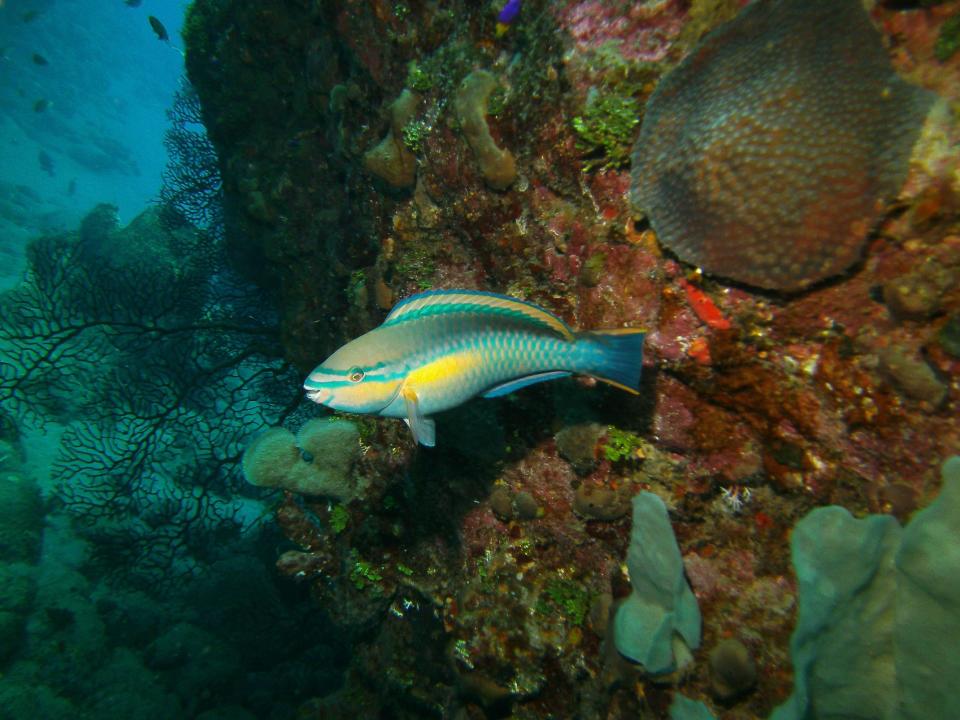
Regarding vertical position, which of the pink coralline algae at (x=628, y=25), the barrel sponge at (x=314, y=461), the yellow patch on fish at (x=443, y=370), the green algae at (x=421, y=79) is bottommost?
the barrel sponge at (x=314, y=461)

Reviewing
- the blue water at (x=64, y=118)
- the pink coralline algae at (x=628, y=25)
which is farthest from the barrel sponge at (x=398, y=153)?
the blue water at (x=64, y=118)

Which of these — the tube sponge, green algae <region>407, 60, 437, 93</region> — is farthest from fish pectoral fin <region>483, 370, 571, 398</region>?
green algae <region>407, 60, 437, 93</region>

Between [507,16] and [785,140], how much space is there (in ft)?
7.60

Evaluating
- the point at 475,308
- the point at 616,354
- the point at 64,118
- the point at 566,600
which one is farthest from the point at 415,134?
the point at 64,118

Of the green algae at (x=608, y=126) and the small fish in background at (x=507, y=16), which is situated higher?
the small fish in background at (x=507, y=16)

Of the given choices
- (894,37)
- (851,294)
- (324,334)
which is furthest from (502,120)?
(324,334)

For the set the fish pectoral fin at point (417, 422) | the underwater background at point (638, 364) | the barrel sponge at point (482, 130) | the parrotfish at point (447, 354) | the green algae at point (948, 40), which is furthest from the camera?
the barrel sponge at point (482, 130)

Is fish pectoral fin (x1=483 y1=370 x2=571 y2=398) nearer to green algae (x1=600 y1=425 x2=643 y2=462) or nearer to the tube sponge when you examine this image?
green algae (x1=600 y1=425 x2=643 y2=462)

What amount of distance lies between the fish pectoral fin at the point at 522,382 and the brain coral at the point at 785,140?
0.85 metres

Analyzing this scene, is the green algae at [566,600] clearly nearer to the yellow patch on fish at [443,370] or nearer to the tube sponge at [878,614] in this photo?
the tube sponge at [878,614]

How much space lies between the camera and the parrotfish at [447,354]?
2.21 metres

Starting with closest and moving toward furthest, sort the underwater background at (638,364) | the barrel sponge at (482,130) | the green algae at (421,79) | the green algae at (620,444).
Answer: the underwater background at (638,364)
the green algae at (620,444)
the barrel sponge at (482,130)
the green algae at (421,79)

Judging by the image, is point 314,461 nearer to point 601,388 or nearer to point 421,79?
point 601,388

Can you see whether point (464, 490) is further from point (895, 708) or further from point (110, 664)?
point (110, 664)
